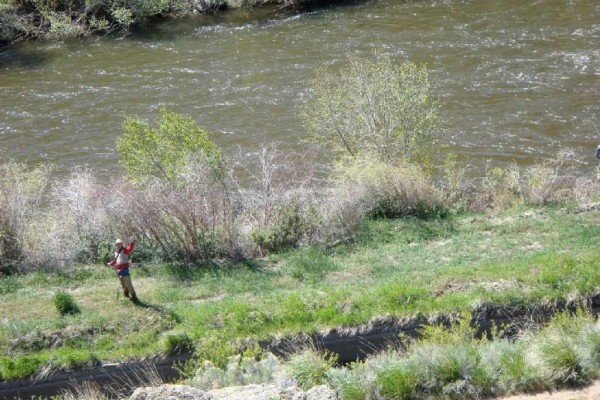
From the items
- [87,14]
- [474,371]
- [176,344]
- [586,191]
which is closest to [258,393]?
[474,371]

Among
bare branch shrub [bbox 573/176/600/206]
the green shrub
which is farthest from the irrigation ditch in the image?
bare branch shrub [bbox 573/176/600/206]

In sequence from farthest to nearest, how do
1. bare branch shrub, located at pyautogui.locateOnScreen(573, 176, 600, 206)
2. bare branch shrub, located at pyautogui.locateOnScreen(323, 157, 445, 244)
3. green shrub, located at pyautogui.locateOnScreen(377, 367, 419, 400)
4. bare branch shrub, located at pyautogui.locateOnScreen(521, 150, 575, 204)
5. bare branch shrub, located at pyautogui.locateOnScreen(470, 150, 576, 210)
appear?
1. bare branch shrub, located at pyautogui.locateOnScreen(470, 150, 576, 210)
2. bare branch shrub, located at pyautogui.locateOnScreen(521, 150, 575, 204)
3. bare branch shrub, located at pyautogui.locateOnScreen(573, 176, 600, 206)
4. bare branch shrub, located at pyautogui.locateOnScreen(323, 157, 445, 244)
5. green shrub, located at pyautogui.locateOnScreen(377, 367, 419, 400)

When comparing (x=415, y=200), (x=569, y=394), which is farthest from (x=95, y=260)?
(x=569, y=394)

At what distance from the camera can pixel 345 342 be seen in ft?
52.9

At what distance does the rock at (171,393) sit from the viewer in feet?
41.1

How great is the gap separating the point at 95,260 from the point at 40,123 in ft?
43.8

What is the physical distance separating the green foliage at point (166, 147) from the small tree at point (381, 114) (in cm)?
472

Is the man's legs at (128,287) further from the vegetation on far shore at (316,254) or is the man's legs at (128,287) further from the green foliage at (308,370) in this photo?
the green foliage at (308,370)

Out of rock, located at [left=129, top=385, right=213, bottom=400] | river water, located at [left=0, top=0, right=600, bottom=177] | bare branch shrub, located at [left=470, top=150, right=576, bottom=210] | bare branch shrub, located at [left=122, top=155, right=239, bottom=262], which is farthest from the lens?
river water, located at [left=0, top=0, right=600, bottom=177]

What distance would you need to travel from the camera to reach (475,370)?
1305 cm

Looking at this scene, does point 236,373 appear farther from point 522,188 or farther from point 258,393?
point 522,188

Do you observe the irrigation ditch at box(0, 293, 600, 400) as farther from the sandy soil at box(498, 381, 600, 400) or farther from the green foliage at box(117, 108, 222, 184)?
the green foliage at box(117, 108, 222, 184)

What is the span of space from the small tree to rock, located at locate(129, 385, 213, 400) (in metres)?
12.2

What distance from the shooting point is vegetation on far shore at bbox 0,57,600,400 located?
552 inches
